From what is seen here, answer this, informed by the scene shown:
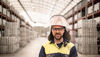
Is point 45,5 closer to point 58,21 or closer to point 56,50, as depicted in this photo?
point 58,21

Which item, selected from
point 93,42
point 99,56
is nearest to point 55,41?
point 99,56

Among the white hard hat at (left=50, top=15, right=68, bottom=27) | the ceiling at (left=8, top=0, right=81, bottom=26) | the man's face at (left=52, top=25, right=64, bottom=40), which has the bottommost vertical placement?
the man's face at (left=52, top=25, right=64, bottom=40)

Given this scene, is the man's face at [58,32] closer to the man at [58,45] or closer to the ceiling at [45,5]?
the man at [58,45]

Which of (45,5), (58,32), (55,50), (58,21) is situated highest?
(45,5)

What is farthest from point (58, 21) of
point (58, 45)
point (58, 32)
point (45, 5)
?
point (45, 5)

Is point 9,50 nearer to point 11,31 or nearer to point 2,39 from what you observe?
point 2,39

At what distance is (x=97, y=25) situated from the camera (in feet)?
24.3

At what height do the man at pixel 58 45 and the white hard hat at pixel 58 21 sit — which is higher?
the white hard hat at pixel 58 21

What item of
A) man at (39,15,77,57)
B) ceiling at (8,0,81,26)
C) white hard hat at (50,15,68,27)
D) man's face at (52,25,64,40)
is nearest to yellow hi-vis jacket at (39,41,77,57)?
man at (39,15,77,57)

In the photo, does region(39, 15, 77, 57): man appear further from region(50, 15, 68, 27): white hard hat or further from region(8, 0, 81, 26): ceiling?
region(8, 0, 81, 26): ceiling

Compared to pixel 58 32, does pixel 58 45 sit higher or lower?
lower

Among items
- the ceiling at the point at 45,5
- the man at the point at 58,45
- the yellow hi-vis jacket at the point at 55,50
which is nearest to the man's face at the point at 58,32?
the man at the point at 58,45

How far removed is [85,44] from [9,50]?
4901mm

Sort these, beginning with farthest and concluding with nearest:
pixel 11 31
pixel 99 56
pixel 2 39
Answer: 1. pixel 11 31
2. pixel 2 39
3. pixel 99 56
